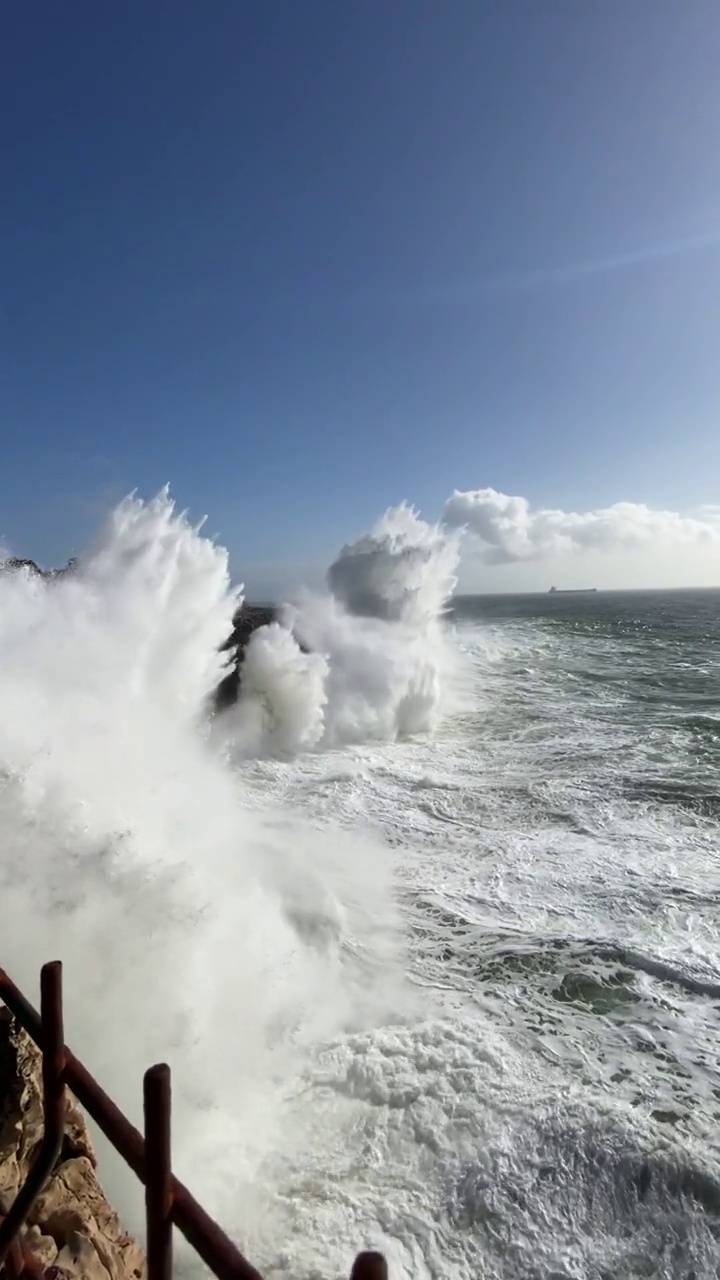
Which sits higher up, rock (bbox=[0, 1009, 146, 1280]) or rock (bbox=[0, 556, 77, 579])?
rock (bbox=[0, 556, 77, 579])

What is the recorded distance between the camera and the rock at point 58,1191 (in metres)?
2.68

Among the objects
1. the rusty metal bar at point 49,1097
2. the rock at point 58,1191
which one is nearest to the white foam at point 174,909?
the rock at point 58,1191

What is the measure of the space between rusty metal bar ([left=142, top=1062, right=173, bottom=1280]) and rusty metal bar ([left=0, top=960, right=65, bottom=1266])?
0.88ft

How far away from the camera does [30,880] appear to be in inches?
210

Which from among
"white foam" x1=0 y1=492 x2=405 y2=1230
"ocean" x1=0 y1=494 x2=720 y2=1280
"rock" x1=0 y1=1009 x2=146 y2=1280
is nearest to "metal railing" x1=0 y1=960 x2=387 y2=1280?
"rock" x1=0 y1=1009 x2=146 y2=1280

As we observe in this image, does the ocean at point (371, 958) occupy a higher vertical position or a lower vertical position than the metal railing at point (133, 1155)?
lower

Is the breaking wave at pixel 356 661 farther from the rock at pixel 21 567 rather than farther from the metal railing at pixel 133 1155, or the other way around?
the metal railing at pixel 133 1155

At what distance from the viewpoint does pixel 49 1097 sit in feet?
5.23

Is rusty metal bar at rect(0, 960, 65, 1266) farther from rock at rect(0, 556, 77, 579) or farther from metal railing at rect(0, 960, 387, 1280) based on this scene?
rock at rect(0, 556, 77, 579)

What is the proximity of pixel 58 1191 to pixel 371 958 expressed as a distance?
12.1ft

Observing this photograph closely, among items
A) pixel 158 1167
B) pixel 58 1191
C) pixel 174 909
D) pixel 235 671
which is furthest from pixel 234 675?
pixel 158 1167

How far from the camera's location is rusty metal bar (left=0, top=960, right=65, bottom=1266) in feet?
4.82

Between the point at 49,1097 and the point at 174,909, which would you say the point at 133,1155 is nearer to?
the point at 49,1097

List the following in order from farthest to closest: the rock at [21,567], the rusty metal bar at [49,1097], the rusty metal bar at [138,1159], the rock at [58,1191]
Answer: the rock at [21,567]
the rock at [58,1191]
the rusty metal bar at [49,1097]
the rusty metal bar at [138,1159]
